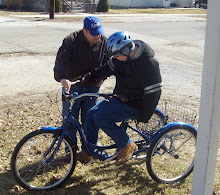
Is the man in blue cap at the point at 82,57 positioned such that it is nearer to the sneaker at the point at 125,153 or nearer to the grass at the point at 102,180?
the grass at the point at 102,180

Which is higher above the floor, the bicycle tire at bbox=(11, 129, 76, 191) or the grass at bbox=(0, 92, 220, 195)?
the bicycle tire at bbox=(11, 129, 76, 191)

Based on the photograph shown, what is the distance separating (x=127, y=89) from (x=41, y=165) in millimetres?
1333

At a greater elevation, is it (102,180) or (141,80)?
(141,80)

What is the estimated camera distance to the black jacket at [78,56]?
439cm

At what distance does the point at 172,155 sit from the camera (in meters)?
4.52

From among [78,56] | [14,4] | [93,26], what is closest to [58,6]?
[14,4]

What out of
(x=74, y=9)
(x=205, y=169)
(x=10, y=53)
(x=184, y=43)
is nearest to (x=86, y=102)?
(x=205, y=169)

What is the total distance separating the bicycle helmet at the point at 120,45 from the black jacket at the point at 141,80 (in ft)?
0.38

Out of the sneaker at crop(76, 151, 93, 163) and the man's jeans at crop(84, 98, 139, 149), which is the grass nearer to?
the sneaker at crop(76, 151, 93, 163)

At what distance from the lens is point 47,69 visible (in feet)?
32.1

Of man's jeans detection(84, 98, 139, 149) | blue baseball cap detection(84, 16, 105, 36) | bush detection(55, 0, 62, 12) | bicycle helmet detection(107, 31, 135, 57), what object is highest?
bush detection(55, 0, 62, 12)

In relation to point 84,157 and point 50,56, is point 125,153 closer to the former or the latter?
point 84,157

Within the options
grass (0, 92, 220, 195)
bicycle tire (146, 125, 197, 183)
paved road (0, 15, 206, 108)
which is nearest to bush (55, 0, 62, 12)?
paved road (0, 15, 206, 108)

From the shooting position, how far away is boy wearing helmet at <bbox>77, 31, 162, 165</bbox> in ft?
12.8
